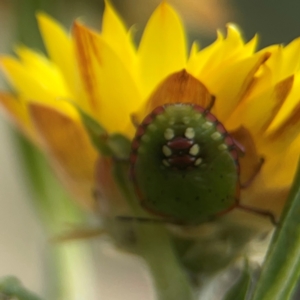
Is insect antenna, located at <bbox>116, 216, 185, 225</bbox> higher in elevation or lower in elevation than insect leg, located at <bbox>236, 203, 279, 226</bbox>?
lower

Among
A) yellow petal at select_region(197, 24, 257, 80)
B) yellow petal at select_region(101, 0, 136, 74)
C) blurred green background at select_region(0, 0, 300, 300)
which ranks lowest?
blurred green background at select_region(0, 0, 300, 300)

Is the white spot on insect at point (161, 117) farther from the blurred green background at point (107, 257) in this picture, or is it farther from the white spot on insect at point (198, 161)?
the blurred green background at point (107, 257)

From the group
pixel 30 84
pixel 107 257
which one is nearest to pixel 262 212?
pixel 30 84

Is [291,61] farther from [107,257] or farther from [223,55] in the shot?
[107,257]

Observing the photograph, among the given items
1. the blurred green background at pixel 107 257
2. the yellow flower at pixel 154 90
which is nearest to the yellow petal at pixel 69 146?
the yellow flower at pixel 154 90

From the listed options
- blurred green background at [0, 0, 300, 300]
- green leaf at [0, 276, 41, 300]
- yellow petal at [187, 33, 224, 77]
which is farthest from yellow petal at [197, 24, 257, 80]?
blurred green background at [0, 0, 300, 300]

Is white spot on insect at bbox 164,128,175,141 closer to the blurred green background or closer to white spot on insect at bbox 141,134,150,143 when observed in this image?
white spot on insect at bbox 141,134,150,143

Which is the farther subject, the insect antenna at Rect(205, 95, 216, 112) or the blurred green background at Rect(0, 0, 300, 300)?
the blurred green background at Rect(0, 0, 300, 300)
